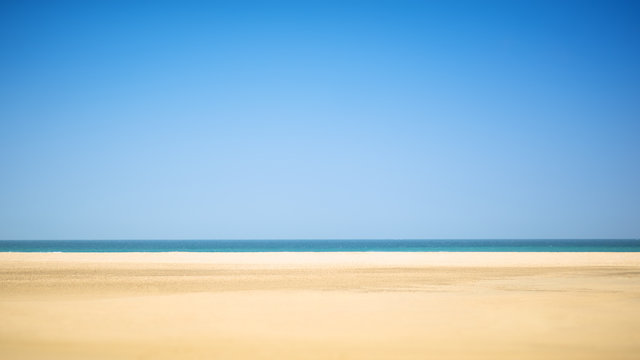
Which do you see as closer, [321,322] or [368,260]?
[321,322]

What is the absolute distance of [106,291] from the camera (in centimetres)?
1609

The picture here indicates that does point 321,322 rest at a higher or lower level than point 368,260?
higher

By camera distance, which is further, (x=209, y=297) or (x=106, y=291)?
(x=106, y=291)

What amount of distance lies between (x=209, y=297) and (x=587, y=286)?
525 inches

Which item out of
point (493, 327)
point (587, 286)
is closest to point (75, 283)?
point (493, 327)

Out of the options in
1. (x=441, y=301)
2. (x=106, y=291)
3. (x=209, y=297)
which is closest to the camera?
(x=441, y=301)

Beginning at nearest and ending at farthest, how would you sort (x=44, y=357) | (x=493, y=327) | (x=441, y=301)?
1. (x=44, y=357)
2. (x=493, y=327)
3. (x=441, y=301)

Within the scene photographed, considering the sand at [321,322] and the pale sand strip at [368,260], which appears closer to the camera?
the sand at [321,322]

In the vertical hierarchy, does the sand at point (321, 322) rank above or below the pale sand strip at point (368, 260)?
above

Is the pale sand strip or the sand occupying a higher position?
the sand

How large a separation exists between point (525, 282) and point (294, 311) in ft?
38.3

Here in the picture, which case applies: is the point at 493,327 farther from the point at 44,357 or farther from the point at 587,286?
the point at 587,286

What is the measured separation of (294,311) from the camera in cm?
1180

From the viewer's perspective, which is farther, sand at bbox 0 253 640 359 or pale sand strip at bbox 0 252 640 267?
pale sand strip at bbox 0 252 640 267
